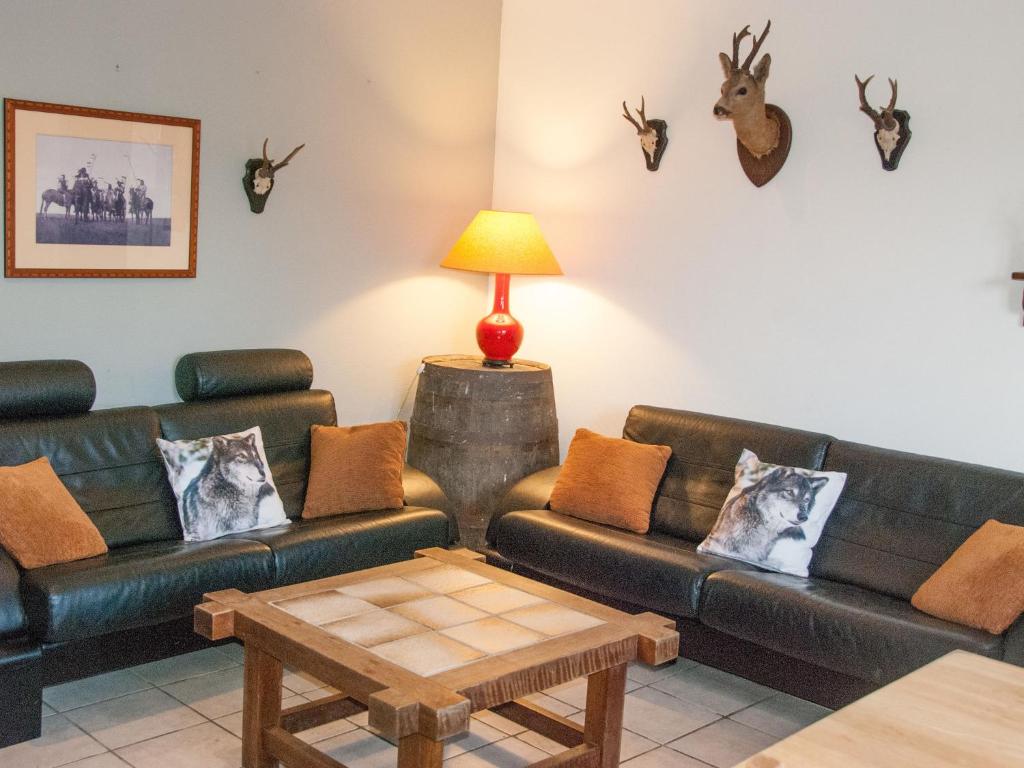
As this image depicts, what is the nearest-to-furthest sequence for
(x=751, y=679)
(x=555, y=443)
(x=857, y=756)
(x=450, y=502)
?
(x=857, y=756) → (x=751, y=679) → (x=450, y=502) → (x=555, y=443)

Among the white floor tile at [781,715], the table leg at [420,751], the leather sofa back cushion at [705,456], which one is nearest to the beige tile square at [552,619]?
the table leg at [420,751]

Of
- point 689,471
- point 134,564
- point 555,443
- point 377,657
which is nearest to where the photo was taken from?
point 377,657

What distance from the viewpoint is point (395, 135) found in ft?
16.3

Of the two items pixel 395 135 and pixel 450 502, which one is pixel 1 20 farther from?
pixel 450 502

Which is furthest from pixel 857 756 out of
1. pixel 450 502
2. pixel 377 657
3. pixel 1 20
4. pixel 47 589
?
pixel 1 20

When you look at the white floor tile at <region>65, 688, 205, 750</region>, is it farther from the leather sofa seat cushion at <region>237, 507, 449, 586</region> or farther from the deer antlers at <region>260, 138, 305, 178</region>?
the deer antlers at <region>260, 138, 305, 178</region>

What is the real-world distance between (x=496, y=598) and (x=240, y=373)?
157 cm

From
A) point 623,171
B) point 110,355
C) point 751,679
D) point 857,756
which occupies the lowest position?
→ point 751,679

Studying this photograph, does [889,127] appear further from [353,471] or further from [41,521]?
Result: [41,521]

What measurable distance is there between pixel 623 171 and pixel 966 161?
1494 mm

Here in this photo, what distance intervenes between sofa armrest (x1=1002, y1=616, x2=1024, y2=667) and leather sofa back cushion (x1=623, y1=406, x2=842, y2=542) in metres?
0.95

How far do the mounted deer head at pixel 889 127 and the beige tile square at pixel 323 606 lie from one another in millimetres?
2412

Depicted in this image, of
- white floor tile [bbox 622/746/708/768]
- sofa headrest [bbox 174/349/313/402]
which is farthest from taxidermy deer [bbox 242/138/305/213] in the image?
white floor tile [bbox 622/746/708/768]

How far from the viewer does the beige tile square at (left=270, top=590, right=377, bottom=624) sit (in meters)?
2.93
